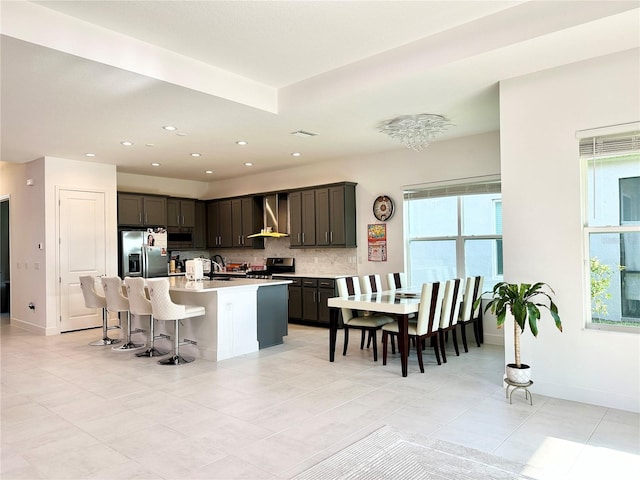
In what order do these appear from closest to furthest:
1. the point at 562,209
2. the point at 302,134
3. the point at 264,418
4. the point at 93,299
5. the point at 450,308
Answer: the point at 264,418 < the point at 562,209 < the point at 450,308 < the point at 302,134 < the point at 93,299

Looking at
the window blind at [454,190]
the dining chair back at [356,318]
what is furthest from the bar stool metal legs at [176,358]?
the window blind at [454,190]

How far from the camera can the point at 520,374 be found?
3572 mm

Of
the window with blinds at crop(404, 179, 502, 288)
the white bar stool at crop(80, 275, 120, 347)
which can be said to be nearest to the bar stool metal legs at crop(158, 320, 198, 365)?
the white bar stool at crop(80, 275, 120, 347)

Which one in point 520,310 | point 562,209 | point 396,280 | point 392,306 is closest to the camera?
point 520,310

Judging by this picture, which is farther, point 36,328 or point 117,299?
point 36,328

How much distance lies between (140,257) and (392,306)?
520 cm

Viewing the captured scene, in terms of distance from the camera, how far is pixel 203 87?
4.07 m

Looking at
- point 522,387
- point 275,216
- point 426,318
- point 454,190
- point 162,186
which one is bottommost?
point 522,387

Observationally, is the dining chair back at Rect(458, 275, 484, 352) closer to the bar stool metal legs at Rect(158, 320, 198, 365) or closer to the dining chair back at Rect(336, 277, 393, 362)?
the dining chair back at Rect(336, 277, 393, 362)

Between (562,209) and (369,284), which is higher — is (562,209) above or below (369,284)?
above

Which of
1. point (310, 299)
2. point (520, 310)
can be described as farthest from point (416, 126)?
point (310, 299)

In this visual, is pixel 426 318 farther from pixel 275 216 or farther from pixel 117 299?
pixel 275 216

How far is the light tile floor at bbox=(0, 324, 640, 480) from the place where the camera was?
2.66 meters

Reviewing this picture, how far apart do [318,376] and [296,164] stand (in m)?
4.43
